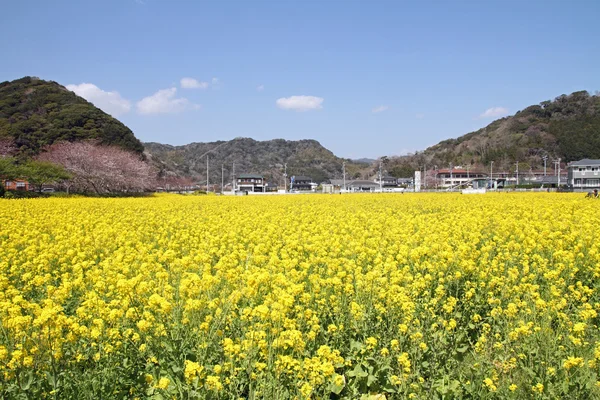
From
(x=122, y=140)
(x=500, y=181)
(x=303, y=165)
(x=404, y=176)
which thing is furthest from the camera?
(x=303, y=165)

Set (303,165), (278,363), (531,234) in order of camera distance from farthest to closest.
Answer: (303,165)
(531,234)
(278,363)

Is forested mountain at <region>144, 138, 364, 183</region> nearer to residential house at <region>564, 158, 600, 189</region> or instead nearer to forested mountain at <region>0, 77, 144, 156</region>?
forested mountain at <region>0, 77, 144, 156</region>

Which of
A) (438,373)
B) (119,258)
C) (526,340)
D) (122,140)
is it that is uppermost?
(122,140)

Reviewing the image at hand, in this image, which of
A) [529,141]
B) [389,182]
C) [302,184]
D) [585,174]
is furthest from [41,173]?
[529,141]

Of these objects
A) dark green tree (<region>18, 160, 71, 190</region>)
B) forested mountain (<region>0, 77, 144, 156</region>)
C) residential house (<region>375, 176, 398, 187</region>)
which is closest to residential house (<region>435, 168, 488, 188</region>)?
residential house (<region>375, 176, 398, 187</region>)

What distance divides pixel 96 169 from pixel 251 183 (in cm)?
6017

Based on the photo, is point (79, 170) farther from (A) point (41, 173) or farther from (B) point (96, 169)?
(A) point (41, 173)

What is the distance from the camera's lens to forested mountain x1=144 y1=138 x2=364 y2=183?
138 meters

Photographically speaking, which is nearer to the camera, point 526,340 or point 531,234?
point 526,340

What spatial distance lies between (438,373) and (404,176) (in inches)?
4855

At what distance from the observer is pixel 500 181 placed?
273 feet

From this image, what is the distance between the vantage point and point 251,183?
106062mm

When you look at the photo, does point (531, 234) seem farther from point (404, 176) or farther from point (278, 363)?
point (404, 176)

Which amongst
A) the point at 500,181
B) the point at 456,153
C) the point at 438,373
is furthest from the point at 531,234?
the point at 456,153
